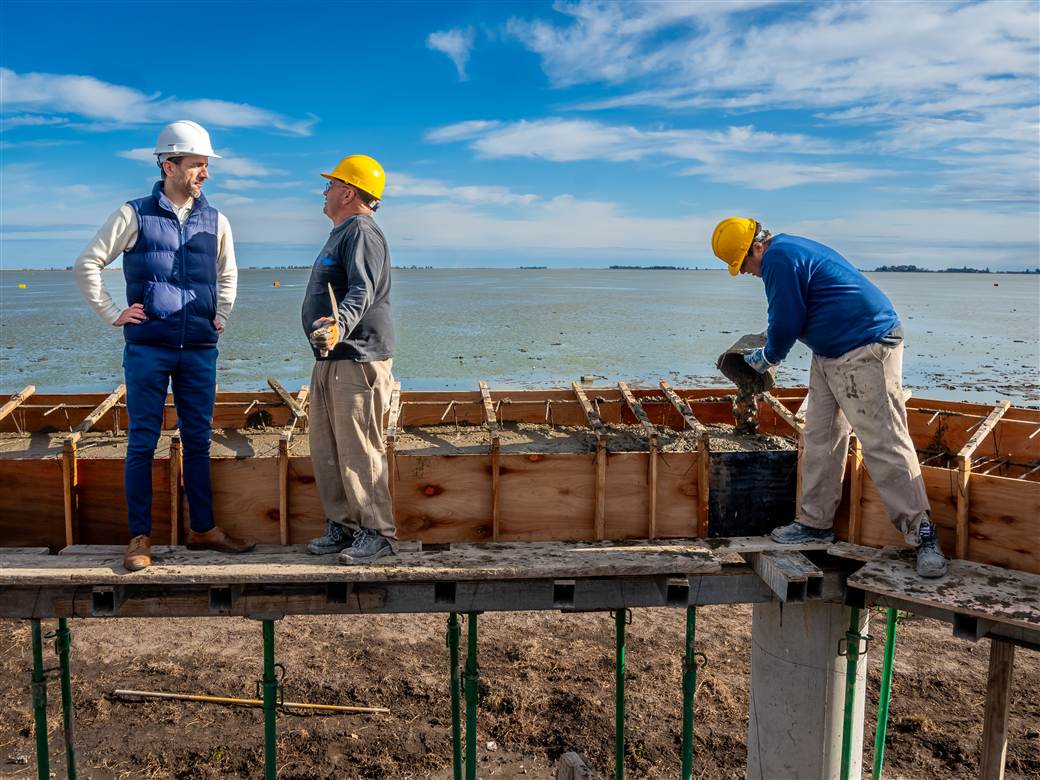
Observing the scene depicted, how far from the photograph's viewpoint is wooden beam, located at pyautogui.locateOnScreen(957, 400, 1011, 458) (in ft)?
20.3

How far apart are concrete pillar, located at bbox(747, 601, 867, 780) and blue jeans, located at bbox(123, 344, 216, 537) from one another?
4334 mm

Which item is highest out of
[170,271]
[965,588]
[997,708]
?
[170,271]

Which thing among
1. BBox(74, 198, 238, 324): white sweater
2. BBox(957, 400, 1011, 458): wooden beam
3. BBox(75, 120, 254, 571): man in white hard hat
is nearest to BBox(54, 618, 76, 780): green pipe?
BBox(75, 120, 254, 571): man in white hard hat

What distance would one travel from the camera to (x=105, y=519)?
628 centimetres

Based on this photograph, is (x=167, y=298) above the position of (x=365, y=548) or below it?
above

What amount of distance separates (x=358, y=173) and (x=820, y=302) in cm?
310

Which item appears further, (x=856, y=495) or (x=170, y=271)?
(x=856, y=495)

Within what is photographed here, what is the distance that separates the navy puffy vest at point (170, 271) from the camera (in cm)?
534

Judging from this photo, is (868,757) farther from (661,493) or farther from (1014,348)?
(1014,348)

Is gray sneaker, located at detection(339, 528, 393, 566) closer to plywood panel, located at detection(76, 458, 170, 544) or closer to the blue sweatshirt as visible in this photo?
plywood panel, located at detection(76, 458, 170, 544)

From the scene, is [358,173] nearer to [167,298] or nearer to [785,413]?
[167,298]

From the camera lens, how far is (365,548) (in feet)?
18.4

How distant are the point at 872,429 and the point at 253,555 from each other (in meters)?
4.26

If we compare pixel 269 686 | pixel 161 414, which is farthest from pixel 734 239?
pixel 269 686
